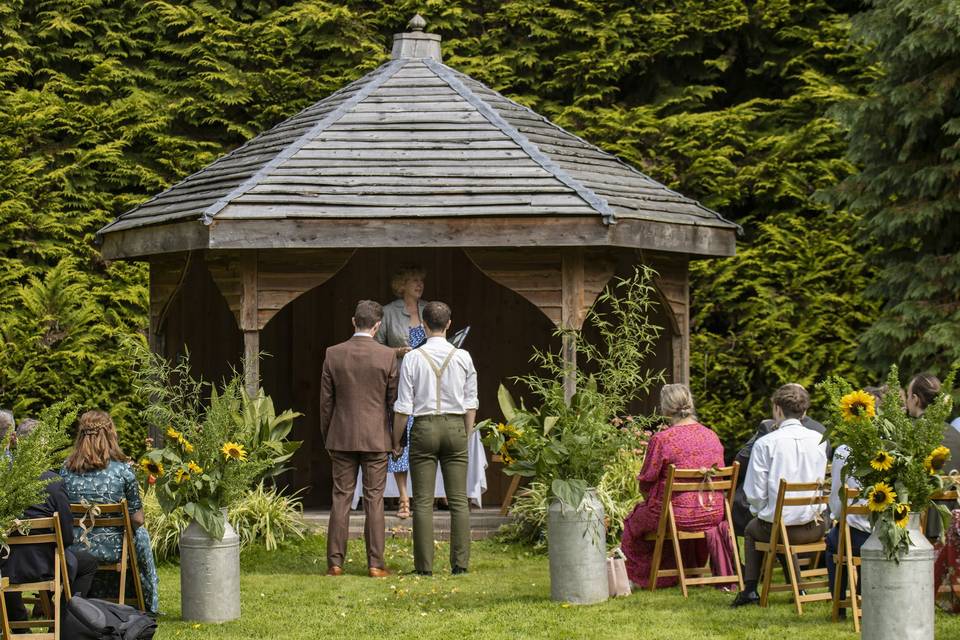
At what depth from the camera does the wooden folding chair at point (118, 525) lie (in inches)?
278

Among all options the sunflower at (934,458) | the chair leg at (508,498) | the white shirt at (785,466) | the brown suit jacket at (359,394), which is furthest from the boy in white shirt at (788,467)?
the chair leg at (508,498)

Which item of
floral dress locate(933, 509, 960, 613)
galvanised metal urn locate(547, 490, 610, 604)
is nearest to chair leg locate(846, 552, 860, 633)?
floral dress locate(933, 509, 960, 613)

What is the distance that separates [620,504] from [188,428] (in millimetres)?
3660

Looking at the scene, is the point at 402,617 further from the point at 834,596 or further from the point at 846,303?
the point at 846,303

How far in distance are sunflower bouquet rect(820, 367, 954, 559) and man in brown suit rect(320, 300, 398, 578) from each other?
130 inches

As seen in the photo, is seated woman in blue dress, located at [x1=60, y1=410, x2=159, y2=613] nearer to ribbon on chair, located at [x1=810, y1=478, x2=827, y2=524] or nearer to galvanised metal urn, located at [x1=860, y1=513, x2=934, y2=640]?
ribbon on chair, located at [x1=810, y1=478, x2=827, y2=524]

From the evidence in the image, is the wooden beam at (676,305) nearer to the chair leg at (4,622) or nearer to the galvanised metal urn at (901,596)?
the galvanised metal urn at (901,596)

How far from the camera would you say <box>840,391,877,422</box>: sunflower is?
20.6ft

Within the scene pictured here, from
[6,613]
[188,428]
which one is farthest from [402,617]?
[6,613]

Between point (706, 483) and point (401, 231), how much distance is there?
3.38 meters

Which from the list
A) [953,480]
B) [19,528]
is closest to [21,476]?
[19,528]

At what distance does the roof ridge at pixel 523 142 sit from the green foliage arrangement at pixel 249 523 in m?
3.26

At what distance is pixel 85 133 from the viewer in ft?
47.1

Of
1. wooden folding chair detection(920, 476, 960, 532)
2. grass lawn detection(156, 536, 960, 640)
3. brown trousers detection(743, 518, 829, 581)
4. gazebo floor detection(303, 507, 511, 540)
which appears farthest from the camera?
gazebo floor detection(303, 507, 511, 540)
